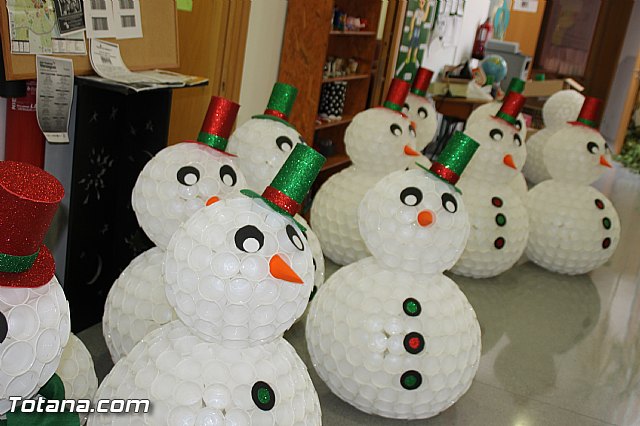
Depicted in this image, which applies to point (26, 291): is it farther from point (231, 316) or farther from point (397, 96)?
point (397, 96)

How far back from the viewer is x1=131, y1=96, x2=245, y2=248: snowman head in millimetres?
1983

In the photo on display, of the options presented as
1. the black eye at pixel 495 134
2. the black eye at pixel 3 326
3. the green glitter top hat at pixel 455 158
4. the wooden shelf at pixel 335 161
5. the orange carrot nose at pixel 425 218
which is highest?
the green glitter top hat at pixel 455 158

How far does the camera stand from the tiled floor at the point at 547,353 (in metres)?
2.41

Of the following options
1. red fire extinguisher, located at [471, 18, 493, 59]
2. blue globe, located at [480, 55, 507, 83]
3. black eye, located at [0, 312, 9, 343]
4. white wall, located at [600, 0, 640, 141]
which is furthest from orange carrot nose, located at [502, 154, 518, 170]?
white wall, located at [600, 0, 640, 141]

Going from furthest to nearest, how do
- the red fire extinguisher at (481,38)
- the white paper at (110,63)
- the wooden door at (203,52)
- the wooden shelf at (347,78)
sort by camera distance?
1. the red fire extinguisher at (481,38)
2. the wooden shelf at (347,78)
3. the wooden door at (203,52)
4. the white paper at (110,63)

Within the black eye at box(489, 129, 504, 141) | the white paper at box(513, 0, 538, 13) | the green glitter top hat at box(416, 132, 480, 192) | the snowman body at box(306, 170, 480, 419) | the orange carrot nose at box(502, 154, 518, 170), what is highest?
the white paper at box(513, 0, 538, 13)

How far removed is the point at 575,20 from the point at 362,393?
803cm

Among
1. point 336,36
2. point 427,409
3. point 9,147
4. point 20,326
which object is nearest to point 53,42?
point 9,147

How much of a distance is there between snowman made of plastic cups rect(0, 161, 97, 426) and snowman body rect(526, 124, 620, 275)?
314 cm

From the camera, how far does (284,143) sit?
257cm

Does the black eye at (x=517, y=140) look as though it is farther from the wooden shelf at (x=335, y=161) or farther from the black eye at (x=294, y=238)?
the black eye at (x=294, y=238)

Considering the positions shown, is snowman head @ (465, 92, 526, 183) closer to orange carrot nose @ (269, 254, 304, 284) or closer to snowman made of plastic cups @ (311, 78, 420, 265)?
snowman made of plastic cups @ (311, 78, 420, 265)

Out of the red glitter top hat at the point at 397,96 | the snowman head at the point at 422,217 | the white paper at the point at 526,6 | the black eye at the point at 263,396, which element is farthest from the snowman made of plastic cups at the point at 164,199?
the white paper at the point at 526,6

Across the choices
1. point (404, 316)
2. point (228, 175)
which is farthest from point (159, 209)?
point (404, 316)
